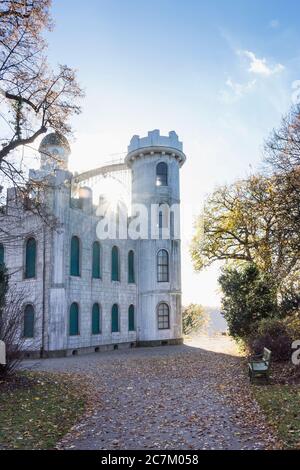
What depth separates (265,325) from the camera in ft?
55.0

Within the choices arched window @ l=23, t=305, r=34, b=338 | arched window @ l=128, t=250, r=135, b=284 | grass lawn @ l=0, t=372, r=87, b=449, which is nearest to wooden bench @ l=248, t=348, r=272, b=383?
grass lawn @ l=0, t=372, r=87, b=449

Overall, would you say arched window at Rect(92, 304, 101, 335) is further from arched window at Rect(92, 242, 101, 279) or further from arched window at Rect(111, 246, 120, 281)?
arched window at Rect(111, 246, 120, 281)

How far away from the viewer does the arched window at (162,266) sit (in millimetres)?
30297

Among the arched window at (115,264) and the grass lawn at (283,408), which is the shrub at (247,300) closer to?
the grass lawn at (283,408)

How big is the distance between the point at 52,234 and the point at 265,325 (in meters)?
12.6

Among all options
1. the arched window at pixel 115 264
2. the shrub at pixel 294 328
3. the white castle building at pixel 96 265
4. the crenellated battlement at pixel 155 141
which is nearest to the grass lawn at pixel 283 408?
the shrub at pixel 294 328

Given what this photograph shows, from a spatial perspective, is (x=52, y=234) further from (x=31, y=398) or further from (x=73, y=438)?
(x=73, y=438)

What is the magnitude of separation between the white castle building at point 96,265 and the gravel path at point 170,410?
5.90 metres

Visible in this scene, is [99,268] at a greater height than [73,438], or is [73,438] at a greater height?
[99,268]

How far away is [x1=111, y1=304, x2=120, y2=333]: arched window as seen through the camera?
2739cm

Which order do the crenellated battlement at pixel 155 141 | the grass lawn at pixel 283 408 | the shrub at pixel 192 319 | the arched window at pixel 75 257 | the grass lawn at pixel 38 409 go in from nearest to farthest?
the grass lawn at pixel 283 408, the grass lawn at pixel 38 409, the arched window at pixel 75 257, the crenellated battlement at pixel 155 141, the shrub at pixel 192 319

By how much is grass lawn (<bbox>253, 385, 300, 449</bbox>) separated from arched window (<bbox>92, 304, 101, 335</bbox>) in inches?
599

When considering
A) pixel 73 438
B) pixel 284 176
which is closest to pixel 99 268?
pixel 284 176
